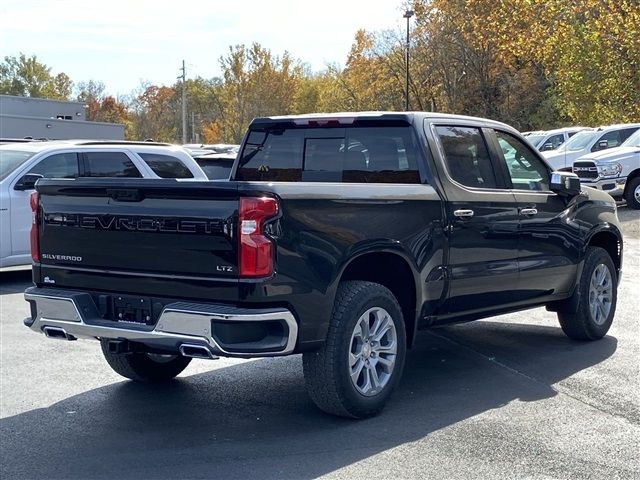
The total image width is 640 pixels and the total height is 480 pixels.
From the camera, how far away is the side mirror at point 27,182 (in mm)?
11805

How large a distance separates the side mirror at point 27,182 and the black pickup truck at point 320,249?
198 inches

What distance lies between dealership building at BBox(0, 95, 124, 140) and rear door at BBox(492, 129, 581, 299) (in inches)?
1200

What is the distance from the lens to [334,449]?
543cm

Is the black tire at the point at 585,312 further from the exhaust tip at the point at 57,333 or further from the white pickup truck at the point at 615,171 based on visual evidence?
the white pickup truck at the point at 615,171

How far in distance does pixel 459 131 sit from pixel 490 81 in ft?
161

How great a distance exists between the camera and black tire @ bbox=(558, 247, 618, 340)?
8180 millimetres

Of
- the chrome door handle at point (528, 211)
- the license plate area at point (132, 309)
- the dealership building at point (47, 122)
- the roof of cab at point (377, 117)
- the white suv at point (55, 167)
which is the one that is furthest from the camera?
the dealership building at point (47, 122)

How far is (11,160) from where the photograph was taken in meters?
12.2

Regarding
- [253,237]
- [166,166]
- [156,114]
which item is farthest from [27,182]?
[156,114]

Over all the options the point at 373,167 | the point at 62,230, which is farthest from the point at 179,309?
the point at 373,167

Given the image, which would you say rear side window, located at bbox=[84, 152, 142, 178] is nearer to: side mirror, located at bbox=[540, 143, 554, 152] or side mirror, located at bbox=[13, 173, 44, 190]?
side mirror, located at bbox=[13, 173, 44, 190]

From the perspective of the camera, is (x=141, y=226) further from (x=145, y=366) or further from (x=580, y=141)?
(x=580, y=141)

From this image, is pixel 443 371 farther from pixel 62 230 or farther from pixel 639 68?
pixel 639 68

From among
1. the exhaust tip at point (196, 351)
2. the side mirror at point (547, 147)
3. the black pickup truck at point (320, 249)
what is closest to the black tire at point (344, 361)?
the black pickup truck at point (320, 249)
